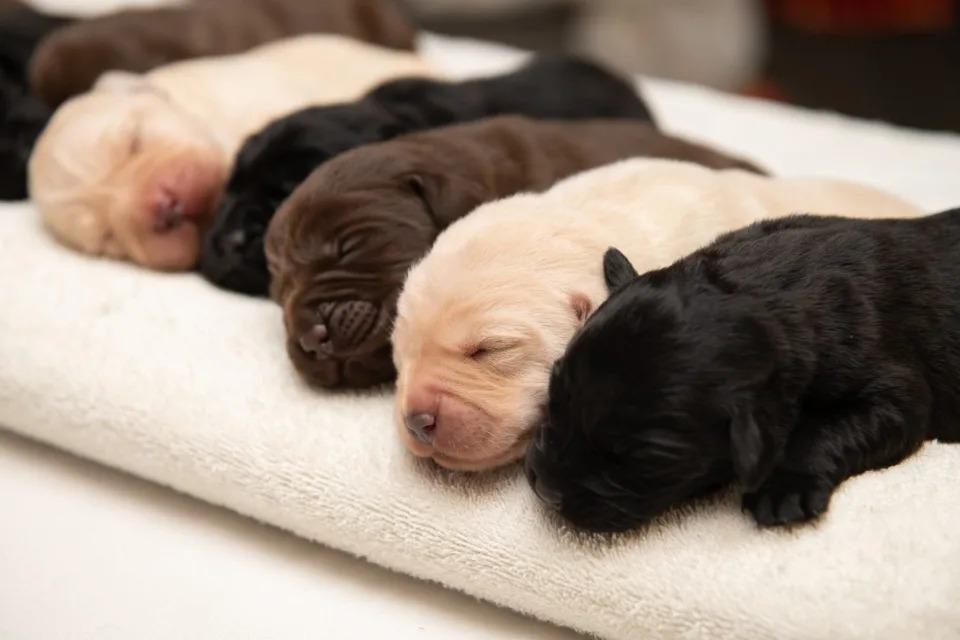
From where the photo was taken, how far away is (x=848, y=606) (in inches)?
57.7

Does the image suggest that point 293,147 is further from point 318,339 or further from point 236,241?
point 318,339

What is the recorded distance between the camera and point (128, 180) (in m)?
2.63

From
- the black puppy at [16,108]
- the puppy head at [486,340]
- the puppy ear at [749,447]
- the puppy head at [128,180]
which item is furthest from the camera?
the black puppy at [16,108]

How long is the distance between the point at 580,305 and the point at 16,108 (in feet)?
6.63

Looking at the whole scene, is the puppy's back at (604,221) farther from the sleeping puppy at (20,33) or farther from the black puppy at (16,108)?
the sleeping puppy at (20,33)

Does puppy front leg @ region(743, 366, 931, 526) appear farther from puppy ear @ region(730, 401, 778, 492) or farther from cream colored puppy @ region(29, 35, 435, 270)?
cream colored puppy @ region(29, 35, 435, 270)

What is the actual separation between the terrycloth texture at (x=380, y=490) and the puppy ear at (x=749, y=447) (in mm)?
142

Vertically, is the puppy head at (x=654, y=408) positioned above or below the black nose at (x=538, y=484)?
above

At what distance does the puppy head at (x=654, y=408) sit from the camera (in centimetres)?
148

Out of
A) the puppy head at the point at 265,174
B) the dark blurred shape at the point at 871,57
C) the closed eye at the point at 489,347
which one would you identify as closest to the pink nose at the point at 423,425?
the closed eye at the point at 489,347

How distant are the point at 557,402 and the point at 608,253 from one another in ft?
1.01

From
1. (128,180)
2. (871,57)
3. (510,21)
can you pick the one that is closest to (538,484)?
(128,180)

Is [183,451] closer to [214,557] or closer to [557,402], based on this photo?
[214,557]

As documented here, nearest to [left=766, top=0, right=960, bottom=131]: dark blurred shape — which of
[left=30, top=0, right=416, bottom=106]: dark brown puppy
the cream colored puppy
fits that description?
[left=30, top=0, right=416, bottom=106]: dark brown puppy
